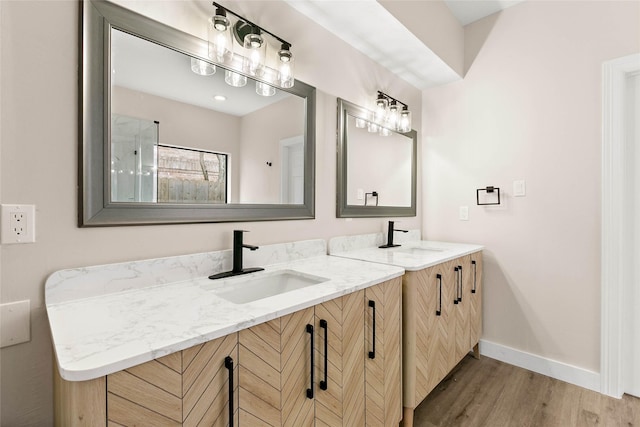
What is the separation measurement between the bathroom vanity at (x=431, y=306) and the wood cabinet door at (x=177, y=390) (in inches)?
38.2

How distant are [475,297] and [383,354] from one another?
4.13 ft

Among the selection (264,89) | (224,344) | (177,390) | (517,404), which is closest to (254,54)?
(264,89)

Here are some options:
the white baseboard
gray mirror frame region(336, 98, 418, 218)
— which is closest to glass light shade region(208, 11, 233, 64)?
gray mirror frame region(336, 98, 418, 218)

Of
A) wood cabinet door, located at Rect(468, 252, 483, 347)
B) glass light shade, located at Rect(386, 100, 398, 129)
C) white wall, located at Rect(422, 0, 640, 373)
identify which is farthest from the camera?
glass light shade, located at Rect(386, 100, 398, 129)

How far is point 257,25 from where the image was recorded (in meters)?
1.45

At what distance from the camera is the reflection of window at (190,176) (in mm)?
1194

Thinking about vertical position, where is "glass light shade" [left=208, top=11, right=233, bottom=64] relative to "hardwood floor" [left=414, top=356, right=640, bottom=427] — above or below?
above

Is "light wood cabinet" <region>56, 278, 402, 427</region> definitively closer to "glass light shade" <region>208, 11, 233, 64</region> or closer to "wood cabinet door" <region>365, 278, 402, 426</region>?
"wood cabinet door" <region>365, 278, 402, 426</region>

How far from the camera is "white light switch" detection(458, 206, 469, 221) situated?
2468 millimetres

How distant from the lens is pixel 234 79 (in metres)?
1.40

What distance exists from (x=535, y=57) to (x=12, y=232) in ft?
9.83

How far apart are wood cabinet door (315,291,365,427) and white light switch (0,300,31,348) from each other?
0.88 metres

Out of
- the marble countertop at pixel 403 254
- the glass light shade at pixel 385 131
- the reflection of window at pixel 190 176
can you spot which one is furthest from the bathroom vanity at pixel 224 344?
the glass light shade at pixel 385 131

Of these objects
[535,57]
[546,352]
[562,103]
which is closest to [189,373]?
[546,352]
